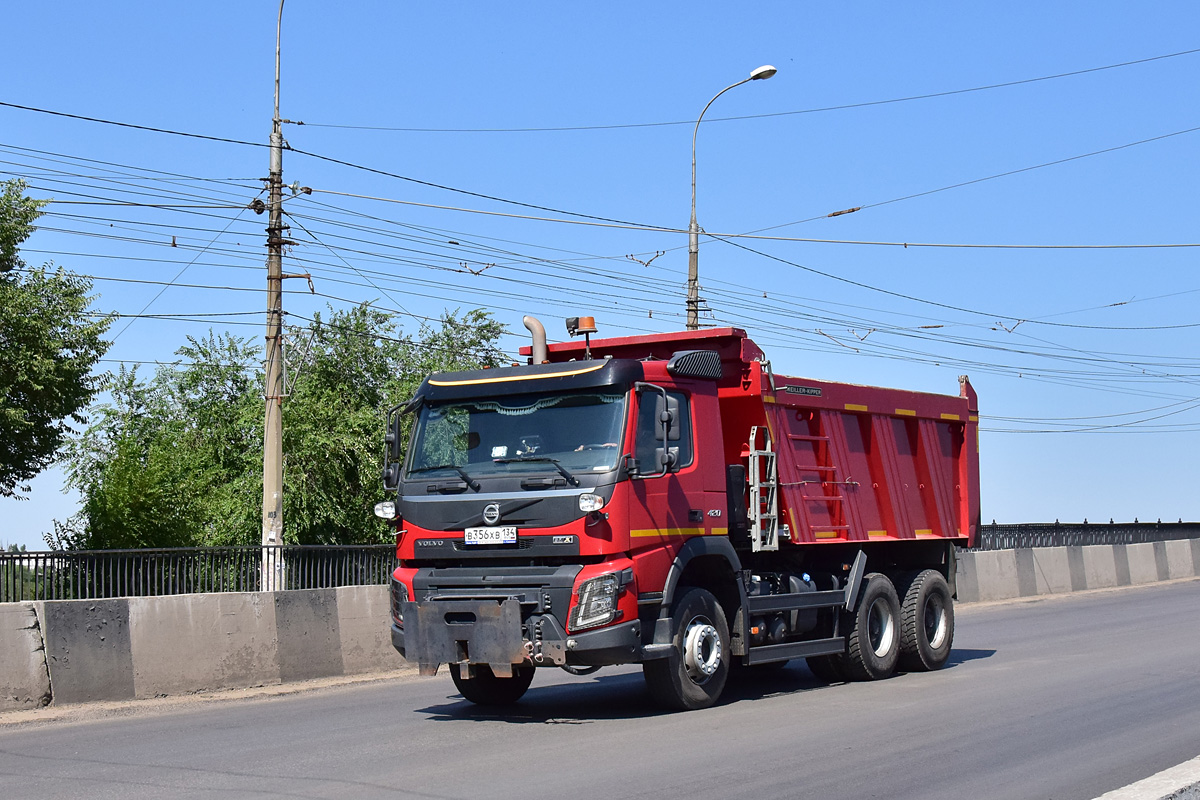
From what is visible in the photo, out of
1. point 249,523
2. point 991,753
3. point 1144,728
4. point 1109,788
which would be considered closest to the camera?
point 1109,788

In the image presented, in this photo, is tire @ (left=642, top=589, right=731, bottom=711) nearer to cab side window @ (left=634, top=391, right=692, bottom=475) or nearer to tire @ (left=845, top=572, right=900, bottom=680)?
cab side window @ (left=634, top=391, right=692, bottom=475)

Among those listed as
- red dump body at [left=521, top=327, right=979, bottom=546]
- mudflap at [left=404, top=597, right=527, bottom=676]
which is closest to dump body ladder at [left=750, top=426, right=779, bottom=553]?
red dump body at [left=521, top=327, right=979, bottom=546]

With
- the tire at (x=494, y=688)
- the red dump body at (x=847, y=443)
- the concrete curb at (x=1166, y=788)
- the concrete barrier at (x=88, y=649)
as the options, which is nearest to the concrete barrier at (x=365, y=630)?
the concrete barrier at (x=88, y=649)

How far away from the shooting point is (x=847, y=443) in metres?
12.7

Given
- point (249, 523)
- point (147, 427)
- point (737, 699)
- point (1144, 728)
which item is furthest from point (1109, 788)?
point (147, 427)

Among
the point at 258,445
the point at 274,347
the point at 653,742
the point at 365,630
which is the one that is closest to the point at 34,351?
the point at 258,445

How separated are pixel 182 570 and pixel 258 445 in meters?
15.2

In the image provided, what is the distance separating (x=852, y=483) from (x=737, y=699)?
2714mm

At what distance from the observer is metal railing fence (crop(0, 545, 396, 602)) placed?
1247 cm

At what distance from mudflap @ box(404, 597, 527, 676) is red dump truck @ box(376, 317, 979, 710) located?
15 millimetres

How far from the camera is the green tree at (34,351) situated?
2872 cm

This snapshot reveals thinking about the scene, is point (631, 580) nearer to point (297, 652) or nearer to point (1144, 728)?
point (1144, 728)

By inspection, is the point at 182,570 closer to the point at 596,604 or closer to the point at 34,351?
the point at 596,604

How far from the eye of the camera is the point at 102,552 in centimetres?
1329
